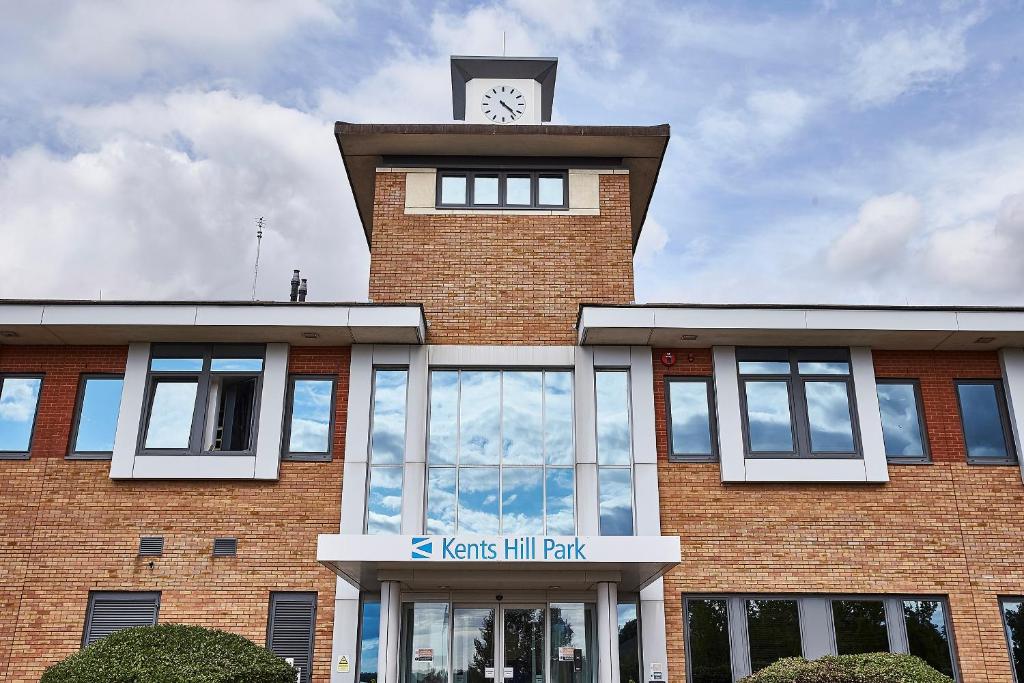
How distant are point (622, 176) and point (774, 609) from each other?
807 cm

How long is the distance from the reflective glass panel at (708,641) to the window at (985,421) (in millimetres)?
5092

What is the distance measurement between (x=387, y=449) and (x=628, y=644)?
494cm

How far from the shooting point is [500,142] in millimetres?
16859

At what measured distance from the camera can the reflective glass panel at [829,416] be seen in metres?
15.5

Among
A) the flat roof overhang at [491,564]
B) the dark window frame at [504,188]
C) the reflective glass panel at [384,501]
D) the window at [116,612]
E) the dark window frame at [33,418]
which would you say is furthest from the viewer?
Answer: the dark window frame at [504,188]

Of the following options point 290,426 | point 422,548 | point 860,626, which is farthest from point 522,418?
point 860,626

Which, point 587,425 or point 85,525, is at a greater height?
point 587,425

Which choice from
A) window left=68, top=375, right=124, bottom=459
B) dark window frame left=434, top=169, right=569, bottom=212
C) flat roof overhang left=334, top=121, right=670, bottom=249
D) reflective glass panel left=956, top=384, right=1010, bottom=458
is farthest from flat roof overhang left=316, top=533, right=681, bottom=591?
flat roof overhang left=334, top=121, right=670, bottom=249

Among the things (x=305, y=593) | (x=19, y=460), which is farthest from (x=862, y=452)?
(x=19, y=460)

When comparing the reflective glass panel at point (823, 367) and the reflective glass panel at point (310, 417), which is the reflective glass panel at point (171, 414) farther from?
the reflective glass panel at point (823, 367)

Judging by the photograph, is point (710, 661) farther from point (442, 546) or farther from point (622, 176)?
point (622, 176)

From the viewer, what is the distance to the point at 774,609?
14.6 m

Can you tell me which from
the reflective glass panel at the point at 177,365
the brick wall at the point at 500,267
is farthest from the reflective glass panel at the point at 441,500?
the reflective glass panel at the point at 177,365

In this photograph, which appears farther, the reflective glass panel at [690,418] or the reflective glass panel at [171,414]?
the reflective glass panel at [690,418]
